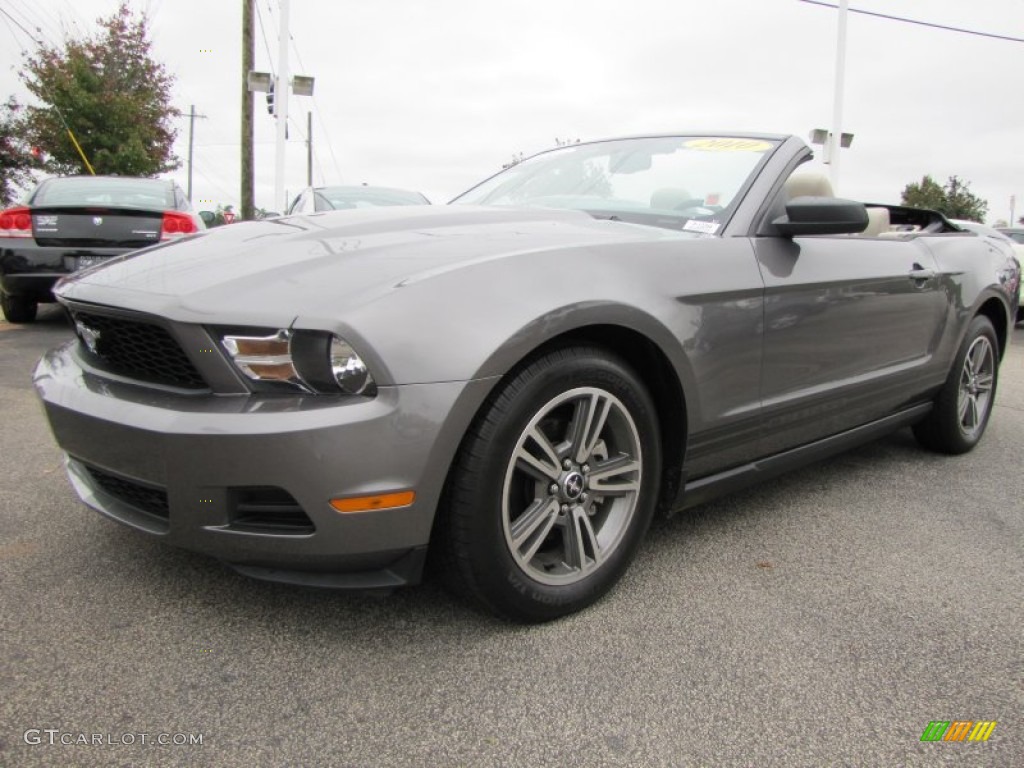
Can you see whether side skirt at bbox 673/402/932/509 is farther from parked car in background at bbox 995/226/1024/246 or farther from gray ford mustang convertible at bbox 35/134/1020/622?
parked car in background at bbox 995/226/1024/246

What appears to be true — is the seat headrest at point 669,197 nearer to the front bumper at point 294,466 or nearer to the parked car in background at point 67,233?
the front bumper at point 294,466

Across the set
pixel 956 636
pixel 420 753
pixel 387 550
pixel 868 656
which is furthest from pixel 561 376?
pixel 956 636

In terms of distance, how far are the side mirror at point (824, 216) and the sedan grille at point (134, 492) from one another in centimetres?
193

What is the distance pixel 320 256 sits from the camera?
1871 mm

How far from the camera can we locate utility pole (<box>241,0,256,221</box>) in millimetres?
14539

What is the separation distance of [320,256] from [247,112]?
14453 mm

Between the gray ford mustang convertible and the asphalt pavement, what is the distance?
21cm

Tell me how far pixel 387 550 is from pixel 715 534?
1.35 m

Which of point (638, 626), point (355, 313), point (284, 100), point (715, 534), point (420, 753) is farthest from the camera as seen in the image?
point (284, 100)

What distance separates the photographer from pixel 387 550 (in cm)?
167

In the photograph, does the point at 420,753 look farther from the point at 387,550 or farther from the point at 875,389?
the point at 875,389

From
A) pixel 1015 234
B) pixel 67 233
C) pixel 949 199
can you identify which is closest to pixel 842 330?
pixel 67 233

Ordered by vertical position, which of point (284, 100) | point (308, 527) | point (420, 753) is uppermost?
point (284, 100)

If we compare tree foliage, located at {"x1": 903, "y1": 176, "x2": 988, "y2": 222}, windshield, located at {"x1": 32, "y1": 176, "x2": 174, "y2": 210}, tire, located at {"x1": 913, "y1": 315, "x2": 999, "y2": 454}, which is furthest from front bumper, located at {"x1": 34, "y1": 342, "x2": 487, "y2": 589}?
tree foliage, located at {"x1": 903, "y1": 176, "x2": 988, "y2": 222}
